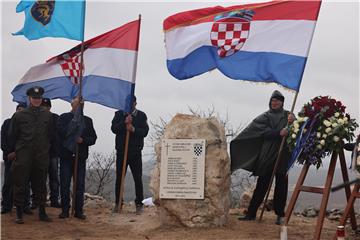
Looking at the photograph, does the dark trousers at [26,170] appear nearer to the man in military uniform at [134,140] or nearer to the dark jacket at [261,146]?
the man in military uniform at [134,140]

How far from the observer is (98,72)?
29.7 ft

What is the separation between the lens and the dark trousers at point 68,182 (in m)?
8.23

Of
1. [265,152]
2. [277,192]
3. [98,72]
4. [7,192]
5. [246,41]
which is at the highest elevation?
[246,41]

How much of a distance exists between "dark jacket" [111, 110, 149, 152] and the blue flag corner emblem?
6.75ft

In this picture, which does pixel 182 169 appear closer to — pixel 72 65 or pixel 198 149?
pixel 198 149

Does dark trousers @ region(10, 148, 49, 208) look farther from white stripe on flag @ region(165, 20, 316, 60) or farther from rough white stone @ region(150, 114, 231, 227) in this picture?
white stripe on flag @ region(165, 20, 316, 60)

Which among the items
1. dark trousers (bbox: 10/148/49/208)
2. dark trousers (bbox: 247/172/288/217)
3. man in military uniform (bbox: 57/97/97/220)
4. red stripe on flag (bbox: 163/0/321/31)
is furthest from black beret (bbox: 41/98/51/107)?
dark trousers (bbox: 247/172/288/217)

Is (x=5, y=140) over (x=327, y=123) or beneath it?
beneath

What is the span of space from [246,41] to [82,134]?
10.1ft

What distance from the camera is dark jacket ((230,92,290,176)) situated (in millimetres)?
8016

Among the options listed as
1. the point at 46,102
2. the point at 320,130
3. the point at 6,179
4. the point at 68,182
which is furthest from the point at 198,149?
the point at 6,179

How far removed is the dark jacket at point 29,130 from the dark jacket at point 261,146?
3012 mm

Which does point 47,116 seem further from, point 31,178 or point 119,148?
point 119,148

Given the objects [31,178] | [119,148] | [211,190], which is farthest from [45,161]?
[211,190]
